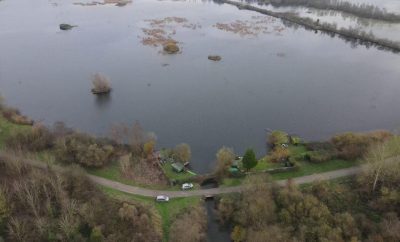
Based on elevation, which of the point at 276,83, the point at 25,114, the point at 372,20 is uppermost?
the point at 372,20

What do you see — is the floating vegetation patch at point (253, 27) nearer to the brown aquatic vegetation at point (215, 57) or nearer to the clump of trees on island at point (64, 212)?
the brown aquatic vegetation at point (215, 57)

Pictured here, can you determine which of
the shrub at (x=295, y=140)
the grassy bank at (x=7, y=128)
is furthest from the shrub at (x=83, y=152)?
the shrub at (x=295, y=140)

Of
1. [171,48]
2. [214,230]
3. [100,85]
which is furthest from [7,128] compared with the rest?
[171,48]

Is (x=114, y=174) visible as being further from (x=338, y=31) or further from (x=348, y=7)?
(x=348, y=7)

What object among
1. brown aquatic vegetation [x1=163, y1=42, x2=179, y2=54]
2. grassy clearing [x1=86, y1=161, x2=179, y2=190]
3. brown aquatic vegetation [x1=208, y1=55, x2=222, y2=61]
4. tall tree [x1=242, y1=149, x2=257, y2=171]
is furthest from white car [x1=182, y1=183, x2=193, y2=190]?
brown aquatic vegetation [x1=163, y1=42, x2=179, y2=54]

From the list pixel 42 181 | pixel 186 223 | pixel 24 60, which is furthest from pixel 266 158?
pixel 24 60

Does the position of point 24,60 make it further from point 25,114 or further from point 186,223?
point 186,223

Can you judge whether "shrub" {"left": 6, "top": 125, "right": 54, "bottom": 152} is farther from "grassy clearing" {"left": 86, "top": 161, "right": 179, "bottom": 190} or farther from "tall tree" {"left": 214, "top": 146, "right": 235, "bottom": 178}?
"tall tree" {"left": 214, "top": 146, "right": 235, "bottom": 178}
